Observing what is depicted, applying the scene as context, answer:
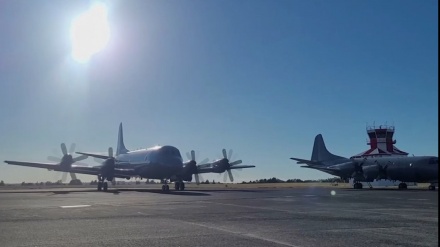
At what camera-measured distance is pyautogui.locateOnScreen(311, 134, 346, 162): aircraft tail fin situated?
73.4 meters

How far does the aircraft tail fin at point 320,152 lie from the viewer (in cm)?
7340

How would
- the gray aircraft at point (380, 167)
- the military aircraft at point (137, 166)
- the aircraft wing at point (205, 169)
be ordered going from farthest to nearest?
the aircraft wing at point (205, 169) < the gray aircraft at point (380, 167) < the military aircraft at point (137, 166)

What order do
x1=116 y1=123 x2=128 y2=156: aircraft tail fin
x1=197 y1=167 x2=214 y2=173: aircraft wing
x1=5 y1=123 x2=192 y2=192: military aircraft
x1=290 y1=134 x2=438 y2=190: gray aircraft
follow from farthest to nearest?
x1=116 y1=123 x2=128 y2=156: aircraft tail fin, x1=197 y1=167 x2=214 y2=173: aircraft wing, x1=290 y1=134 x2=438 y2=190: gray aircraft, x1=5 y1=123 x2=192 y2=192: military aircraft

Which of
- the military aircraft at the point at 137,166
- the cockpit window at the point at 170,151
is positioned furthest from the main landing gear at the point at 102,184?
the cockpit window at the point at 170,151

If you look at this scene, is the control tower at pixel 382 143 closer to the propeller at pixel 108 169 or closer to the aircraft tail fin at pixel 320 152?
the aircraft tail fin at pixel 320 152

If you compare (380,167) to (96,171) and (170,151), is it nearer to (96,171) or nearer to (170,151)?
(170,151)

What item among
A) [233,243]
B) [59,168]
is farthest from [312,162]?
[233,243]

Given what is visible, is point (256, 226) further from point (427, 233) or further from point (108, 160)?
point (108, 160)

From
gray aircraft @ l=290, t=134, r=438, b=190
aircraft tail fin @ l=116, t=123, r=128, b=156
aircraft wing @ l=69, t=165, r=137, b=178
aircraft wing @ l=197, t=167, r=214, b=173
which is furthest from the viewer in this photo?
aircraft tail fin @ l=116, t=123, r=128, b=156

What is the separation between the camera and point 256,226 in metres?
13.1

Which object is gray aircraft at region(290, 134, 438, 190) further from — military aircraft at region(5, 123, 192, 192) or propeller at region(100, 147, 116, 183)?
propeller at region(100, 147, 116, 183)

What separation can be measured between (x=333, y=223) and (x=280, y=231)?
266cm

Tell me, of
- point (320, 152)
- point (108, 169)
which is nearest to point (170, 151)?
point (108, 169)

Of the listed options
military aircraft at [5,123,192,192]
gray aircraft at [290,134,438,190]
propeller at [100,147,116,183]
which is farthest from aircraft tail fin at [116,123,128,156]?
gray aircraft at [290,134,438,190]
